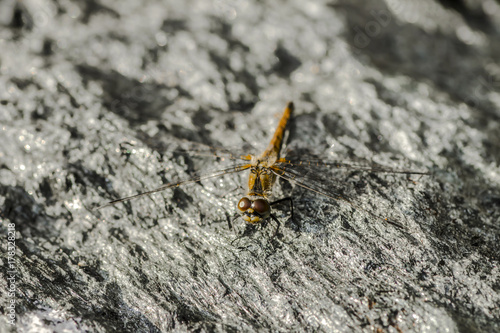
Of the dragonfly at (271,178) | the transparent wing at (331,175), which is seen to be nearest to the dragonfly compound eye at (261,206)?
the dragonfly at (271,178)

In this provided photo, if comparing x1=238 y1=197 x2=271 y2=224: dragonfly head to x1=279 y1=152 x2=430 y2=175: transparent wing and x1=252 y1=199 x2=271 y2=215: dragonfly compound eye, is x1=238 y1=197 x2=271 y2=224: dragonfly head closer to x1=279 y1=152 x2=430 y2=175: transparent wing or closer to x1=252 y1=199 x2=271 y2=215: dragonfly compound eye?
x1=252 y1=199 x2=271 y2=215: dragonfly compound eye

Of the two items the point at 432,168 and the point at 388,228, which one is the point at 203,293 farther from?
the point at 432,168

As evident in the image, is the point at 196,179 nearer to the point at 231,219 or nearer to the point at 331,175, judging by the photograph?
the point at 231,219

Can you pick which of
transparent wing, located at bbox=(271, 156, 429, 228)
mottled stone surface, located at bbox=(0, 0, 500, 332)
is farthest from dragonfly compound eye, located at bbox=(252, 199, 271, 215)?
transparent wing, located at bbox=(271, 156, 429, 228)

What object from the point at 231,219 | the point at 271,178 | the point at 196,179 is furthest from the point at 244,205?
the point at 196,179

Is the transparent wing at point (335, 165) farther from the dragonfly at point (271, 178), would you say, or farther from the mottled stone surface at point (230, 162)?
the mottled stone surface at point (230, 162)

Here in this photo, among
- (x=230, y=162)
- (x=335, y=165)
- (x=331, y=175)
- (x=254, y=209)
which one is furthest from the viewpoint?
(x=230, y=162)

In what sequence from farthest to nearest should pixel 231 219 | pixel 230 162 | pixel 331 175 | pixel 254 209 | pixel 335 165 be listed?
pixel 230 162, pixel 335 165, pixel 331 175, pixel 231 219, pixel 254 209
